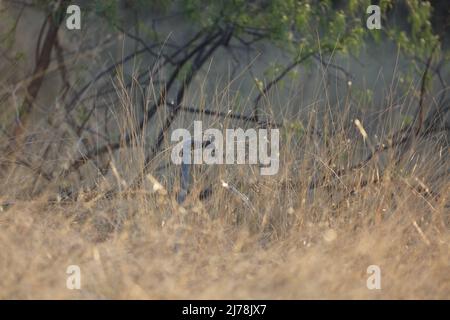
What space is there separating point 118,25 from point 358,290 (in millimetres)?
3422

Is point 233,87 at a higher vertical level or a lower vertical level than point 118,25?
lower

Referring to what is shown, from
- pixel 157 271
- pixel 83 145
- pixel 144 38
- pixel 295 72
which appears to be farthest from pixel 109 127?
pixel 157 271

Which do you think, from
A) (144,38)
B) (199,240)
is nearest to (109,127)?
(144,38)

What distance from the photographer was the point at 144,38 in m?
6.37

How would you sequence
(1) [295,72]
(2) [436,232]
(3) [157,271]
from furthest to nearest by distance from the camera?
(1) [295,72]
(2) [436,232]
(3) [157,271]

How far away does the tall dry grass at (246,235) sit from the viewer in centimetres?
335

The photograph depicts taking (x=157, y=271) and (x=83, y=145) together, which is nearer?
(x=157, y=271)

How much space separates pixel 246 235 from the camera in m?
4.01

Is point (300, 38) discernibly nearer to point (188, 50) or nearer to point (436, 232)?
point (188, 50)

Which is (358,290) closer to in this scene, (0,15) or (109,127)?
(109,127)

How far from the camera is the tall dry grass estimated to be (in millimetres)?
3348

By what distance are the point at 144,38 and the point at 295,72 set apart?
1.20 metres
